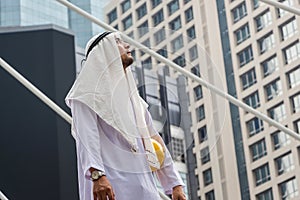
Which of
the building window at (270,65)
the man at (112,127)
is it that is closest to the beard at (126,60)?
the man at (112,127)

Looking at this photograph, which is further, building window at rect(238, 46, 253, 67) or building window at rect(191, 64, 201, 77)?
building window at rect(238, 46, 253, 67)

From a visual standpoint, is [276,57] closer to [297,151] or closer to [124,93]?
[297,151]

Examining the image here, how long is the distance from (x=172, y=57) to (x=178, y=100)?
11 cm

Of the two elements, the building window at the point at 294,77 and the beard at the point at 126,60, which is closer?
the beard at the point at 126,60

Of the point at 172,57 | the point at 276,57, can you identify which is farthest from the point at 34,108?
the point at 276,57

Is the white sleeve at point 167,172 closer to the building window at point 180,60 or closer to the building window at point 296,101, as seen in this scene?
the building window at point 180,60

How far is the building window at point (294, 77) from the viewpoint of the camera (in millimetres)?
26484

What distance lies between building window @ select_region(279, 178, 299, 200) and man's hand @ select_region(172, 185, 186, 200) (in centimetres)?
2326

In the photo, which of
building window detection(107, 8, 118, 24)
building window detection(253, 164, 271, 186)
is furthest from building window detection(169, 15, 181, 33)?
building window detection(107, 8, 118, 24)

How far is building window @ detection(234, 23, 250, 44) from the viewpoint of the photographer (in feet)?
91.9

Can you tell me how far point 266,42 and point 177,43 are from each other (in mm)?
26137

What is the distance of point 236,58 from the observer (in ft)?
91.9

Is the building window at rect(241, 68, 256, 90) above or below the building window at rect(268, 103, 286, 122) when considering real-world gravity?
above

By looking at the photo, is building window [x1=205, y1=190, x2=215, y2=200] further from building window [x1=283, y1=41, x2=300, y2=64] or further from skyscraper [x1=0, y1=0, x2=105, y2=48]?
skyscraper [x1=0, y1=0, x2=105, y2=48]
